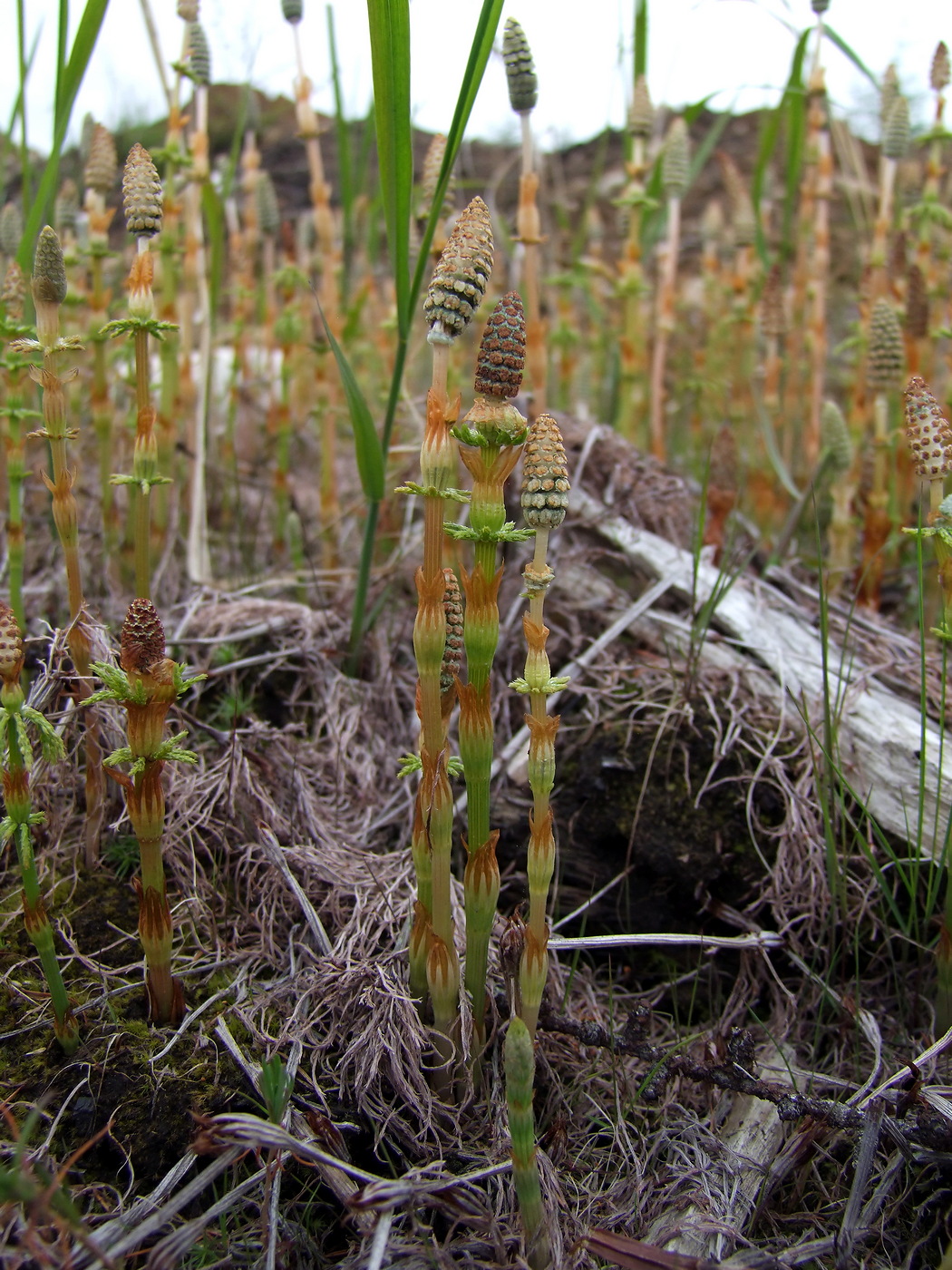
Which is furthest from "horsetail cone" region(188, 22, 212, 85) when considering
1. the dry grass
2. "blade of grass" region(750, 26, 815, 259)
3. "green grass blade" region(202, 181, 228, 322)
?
"blade of grass" region(750, 26, 815, 259)

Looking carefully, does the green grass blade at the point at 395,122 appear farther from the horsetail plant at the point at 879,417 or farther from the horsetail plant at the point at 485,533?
the horsetail plant at the point at 879,417

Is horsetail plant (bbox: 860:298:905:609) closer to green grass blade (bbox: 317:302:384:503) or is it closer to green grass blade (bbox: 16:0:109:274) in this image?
green grass blade (bbox: 317:302:384:503)

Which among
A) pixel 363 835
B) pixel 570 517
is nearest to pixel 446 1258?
pixel 363 835

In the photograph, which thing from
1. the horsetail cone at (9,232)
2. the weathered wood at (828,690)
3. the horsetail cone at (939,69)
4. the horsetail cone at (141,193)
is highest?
the horsetail cone at (939,69)

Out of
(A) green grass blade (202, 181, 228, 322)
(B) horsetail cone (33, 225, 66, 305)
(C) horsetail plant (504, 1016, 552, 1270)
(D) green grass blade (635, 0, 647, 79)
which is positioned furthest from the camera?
(D) green grass blade (635, 0, 647, 79)

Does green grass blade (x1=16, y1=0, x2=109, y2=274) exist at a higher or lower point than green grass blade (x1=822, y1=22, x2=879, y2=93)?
lower

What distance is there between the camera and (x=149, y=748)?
1.07 meters

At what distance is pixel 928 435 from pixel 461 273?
0.73m

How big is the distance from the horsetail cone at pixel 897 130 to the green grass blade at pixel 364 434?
84.8 inches

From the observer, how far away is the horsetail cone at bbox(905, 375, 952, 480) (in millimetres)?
1227

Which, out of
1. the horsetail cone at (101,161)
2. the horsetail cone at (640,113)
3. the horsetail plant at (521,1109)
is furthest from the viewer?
the horsetail cone at (640,113)

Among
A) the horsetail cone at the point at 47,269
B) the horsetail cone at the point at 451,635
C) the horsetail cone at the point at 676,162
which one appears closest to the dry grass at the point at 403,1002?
the horsetail cone at the point at 451,635

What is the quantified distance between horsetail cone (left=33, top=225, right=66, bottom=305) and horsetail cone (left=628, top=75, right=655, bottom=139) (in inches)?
76.8

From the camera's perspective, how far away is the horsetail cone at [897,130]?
103 inches
